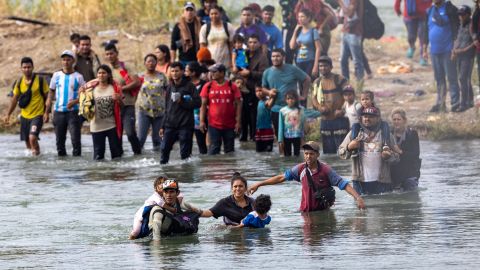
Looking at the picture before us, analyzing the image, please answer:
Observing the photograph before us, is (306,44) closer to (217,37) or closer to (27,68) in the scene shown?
(217,37)

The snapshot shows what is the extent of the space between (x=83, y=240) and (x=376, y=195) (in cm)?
401

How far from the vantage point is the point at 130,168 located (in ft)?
71.1

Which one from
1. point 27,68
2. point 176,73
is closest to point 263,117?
point 176,73

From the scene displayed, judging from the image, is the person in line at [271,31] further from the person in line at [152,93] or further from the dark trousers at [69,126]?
the dark trousers at [69,126]

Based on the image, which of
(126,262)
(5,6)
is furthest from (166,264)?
(5,6)

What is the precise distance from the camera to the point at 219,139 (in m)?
22.7

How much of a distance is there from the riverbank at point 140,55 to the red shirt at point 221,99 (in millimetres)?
3388

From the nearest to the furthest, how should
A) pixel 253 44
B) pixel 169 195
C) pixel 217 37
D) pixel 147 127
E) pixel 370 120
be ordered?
pixel 169 195 → pixel 370 120 → pixel 253 44 → pixel 147 127 → pixel 217 37

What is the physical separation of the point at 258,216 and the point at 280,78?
756 centimetres

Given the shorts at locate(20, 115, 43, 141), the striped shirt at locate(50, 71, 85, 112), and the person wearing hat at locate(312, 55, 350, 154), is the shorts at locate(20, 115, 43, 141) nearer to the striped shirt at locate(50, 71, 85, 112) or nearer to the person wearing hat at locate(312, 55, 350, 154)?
the striped shirt at locate(50, 71, 85, 112)

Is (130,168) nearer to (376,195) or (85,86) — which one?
(85,86)

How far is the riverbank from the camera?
88.6ft

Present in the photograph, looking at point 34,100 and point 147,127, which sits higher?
point 34,100

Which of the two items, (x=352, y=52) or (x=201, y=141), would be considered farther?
(x=352, y=52)
